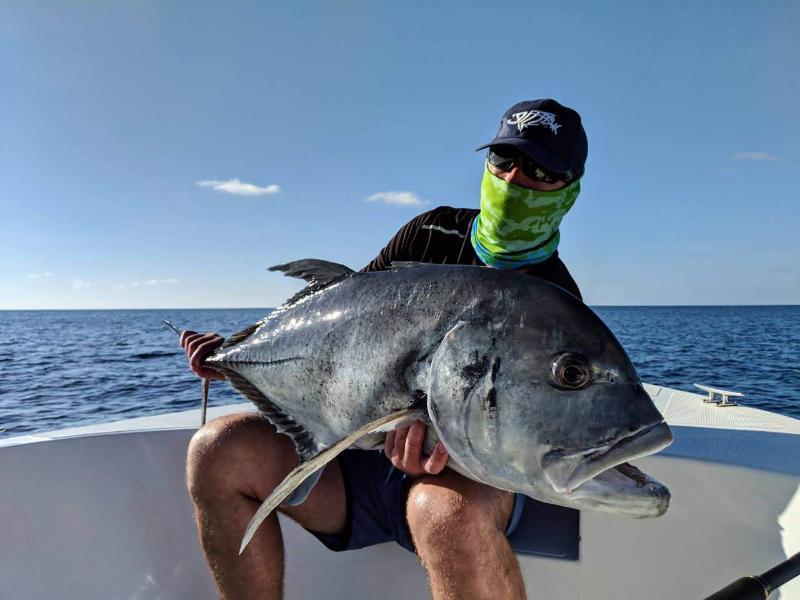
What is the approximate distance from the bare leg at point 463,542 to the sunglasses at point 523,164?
1301 mm

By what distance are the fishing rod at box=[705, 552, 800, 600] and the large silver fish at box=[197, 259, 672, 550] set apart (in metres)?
0.58

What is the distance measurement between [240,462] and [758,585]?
1848 millimetres

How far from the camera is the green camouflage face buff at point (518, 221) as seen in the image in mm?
2500

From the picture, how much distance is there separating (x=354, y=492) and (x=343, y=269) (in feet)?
3.13

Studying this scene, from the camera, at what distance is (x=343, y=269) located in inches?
87.8

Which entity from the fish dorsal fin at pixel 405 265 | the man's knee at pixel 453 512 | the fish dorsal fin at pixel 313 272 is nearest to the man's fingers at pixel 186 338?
the fish dorsal fin at pixel 313 272

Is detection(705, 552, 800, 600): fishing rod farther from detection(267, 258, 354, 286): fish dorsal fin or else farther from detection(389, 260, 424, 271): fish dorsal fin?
detection(267, 258, 354, 286): fish dorsal fin

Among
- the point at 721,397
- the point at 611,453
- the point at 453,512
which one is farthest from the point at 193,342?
the point at 721,397

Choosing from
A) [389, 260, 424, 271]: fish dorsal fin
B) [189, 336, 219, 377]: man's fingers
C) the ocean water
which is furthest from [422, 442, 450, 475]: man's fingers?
the ocean water

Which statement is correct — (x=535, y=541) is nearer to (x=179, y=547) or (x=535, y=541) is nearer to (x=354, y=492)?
(x=354, y=492)

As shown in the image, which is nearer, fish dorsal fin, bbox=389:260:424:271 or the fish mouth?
the fish mouth

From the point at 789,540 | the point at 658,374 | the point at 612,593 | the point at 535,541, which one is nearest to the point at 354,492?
the point at 535,541

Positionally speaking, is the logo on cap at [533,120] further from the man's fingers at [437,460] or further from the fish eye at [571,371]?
the man's fingers at [437,460]

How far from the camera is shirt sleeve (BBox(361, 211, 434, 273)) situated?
2906 mm
